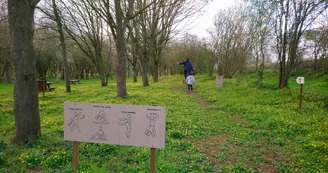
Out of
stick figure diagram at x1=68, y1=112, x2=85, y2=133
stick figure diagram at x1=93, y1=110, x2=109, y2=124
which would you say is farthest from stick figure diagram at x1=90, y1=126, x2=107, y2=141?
stick figure diagram at x1=68, y1=112, x2=85, y2=133

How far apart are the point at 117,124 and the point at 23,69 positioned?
286 centimetres

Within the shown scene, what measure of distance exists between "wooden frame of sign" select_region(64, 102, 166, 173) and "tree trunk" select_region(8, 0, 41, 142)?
6.09ft

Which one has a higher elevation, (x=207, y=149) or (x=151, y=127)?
(x=151, y=127)

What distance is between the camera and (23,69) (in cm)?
423

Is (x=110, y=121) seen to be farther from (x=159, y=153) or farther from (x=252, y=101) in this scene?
(x=252, y=101)

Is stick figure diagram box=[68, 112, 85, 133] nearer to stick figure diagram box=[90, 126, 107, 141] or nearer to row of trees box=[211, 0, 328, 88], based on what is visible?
stick figure diagram box=[90, 126, 107, 141]

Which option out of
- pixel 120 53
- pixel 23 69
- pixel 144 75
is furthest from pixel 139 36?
pixel 23 69

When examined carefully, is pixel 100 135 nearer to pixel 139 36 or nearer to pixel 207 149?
pixel 207 149

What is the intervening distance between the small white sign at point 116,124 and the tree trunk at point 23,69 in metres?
1.85

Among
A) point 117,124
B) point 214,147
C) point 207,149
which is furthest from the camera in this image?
point 214,147

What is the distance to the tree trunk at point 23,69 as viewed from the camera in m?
4.15

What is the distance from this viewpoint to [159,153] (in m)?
4.21

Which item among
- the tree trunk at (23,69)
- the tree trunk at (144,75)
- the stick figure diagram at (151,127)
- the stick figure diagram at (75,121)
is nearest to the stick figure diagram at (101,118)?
the stick figure diagram at (75,121)

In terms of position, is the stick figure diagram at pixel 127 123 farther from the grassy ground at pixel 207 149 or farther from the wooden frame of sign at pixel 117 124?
the grassy ground at pixel 207 149
